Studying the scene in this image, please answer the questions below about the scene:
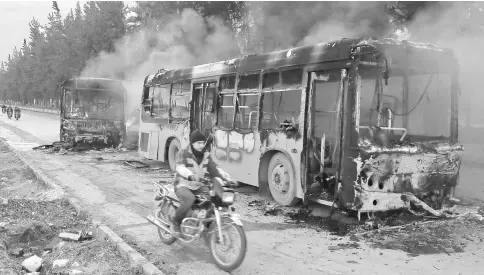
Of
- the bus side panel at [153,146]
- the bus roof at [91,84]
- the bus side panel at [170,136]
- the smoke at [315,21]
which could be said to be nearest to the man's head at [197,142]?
the bus side panel at [170,136]

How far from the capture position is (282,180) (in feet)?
24.6

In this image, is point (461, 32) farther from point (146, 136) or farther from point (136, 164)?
point (136, 164)

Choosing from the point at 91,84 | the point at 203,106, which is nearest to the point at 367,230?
the point at 203,106

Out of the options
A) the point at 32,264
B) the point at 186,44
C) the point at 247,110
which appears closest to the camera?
the point at 32,264

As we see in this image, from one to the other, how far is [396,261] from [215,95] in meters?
5.45

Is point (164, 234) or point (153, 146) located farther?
point (153, 146)

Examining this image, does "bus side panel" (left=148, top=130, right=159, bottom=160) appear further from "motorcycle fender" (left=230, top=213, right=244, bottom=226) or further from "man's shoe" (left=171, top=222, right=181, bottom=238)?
"motorcycle fender" (left=230, top=213, right=244, bottom=226)

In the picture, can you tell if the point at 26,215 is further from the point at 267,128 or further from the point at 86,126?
the point at 86,126

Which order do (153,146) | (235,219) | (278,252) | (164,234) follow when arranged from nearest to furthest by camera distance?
(235,219) < (278,252) < (164,234) < (153,146)

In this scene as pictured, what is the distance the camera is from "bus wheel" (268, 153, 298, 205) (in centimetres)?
727

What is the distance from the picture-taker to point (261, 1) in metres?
16.8

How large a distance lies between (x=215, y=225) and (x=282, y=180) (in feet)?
10.0

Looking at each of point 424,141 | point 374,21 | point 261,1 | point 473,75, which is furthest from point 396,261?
point 261,1

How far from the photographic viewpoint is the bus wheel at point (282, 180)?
7273 millimetres
